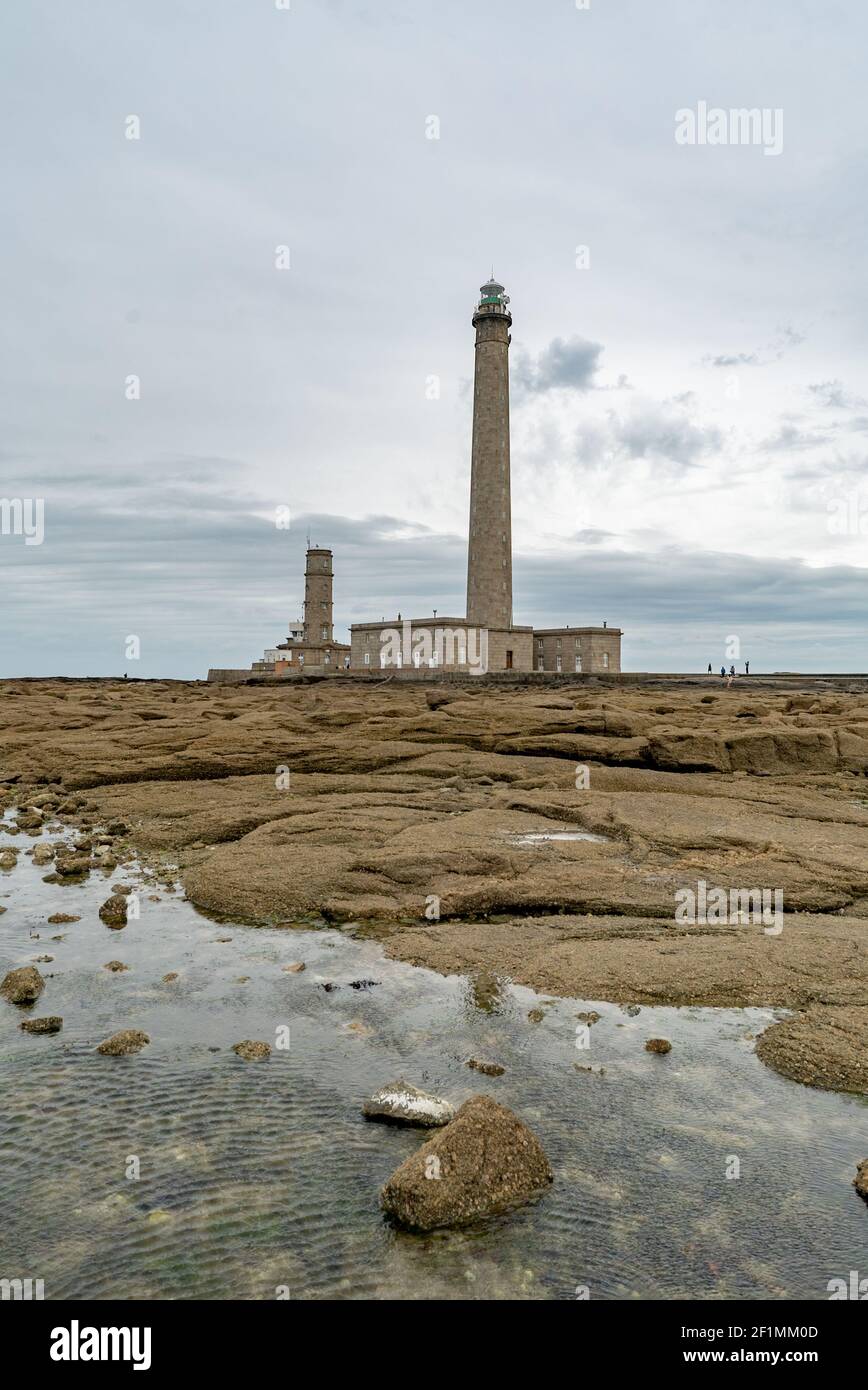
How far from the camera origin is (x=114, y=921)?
22.5 ft

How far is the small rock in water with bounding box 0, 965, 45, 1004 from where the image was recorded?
5.26 metres

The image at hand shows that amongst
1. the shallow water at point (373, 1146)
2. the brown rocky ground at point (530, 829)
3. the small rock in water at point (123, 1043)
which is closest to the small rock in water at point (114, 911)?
the brown rocky ground at point (530, 829)

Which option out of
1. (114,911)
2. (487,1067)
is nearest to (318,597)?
(114,911)

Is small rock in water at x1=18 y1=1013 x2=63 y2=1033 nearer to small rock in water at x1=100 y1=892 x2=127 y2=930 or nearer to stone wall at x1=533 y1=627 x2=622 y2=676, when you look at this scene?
small rock in water at x1=100 y1=892 x2=127 y2=930

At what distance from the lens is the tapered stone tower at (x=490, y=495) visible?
156ft

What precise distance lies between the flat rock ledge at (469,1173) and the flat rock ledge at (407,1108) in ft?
1.17

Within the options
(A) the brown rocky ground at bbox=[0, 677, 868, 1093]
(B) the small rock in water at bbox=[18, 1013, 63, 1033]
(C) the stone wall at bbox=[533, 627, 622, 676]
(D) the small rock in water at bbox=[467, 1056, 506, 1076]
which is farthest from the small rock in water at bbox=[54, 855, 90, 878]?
(C) the stone wall at bbox=[533, 627, 622, 676]

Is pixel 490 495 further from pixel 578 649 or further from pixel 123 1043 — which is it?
pixel 123 1043

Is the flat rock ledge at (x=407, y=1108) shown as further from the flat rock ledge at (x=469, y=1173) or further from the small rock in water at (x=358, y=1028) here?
the small rock in water at (x=358, y=1028)

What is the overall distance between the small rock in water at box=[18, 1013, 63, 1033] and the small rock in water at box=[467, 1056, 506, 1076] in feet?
7.55

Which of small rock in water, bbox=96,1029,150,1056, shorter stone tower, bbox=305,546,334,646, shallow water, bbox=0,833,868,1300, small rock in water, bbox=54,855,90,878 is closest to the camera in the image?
shallow water, bbox=0,833,868,1300

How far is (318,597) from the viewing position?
2437 inches
